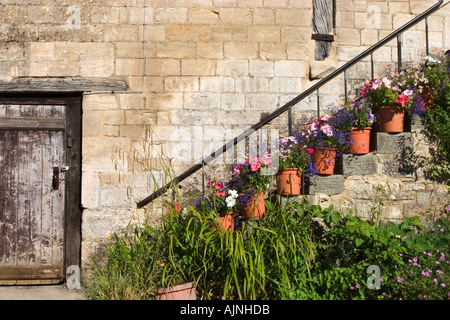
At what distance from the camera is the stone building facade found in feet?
14.6

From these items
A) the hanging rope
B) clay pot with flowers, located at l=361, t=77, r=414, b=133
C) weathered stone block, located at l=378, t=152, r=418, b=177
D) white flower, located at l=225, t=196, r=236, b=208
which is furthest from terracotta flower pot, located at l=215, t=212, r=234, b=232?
the hanging rope

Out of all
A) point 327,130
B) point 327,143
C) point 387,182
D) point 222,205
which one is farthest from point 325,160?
point 222,205

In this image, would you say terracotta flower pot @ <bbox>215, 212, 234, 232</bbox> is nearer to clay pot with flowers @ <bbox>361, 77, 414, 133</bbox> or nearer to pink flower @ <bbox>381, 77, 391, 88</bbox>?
clay pot with flowers @ <bbox>361, 77, 414, 133</bbox>

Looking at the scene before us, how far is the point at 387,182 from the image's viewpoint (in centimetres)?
381

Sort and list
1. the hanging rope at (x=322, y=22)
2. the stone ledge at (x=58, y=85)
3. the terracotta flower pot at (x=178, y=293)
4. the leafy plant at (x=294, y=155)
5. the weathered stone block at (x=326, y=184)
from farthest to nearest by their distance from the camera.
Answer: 1. the hanging rope at (x=322, y=22)
2. the stone ledge at (x=58, y=85)
3. the leafy plant at (x=294, y=155)
4. the weathered stone block at (x=326, y=184)
5. the terracotta flower pot at (x=178, y=293)

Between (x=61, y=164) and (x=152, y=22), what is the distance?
1910 millimetres

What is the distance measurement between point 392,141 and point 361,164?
0.37 metres

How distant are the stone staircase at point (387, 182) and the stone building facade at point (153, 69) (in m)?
1.10

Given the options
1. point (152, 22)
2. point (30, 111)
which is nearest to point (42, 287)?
point (30, 111)

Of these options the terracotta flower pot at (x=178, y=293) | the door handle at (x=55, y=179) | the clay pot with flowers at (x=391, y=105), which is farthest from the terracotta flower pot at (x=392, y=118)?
the door handle at (x=55, y=179)

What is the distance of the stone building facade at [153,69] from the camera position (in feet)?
14.6

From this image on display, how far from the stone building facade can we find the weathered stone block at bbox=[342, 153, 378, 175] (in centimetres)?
108

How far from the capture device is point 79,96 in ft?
14.9

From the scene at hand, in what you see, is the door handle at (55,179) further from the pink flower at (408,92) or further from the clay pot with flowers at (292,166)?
the pink flower at (408,92)
